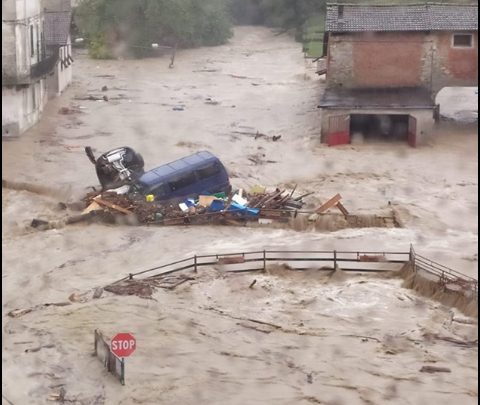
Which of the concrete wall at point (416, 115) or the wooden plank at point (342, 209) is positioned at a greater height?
the concrete wall at point (416, 115)

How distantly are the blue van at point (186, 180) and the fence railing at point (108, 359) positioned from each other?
3.65m

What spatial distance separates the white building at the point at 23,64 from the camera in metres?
12.3

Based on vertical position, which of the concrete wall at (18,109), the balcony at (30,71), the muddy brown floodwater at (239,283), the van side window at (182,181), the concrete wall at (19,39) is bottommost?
the muddy brown floodwater at (239,283)

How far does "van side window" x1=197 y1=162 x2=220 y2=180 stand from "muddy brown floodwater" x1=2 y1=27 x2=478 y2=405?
0.89 metres

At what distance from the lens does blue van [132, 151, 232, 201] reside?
9922mm

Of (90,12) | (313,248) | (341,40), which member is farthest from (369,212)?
Result: (90,12)

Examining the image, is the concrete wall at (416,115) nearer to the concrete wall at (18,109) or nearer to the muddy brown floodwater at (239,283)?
the muddy brown floodwater at (239,283)

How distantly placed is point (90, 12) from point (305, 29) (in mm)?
5435

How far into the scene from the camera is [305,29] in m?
23.1

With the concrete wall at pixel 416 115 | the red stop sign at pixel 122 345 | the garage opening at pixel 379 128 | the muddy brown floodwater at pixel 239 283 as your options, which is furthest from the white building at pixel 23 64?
the red stop sign at pixel 122 345

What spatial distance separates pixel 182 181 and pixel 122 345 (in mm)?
4283

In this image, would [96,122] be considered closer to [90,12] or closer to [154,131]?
[154,131]

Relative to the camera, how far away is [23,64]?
42.5ft

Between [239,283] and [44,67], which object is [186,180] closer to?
[239,283]
